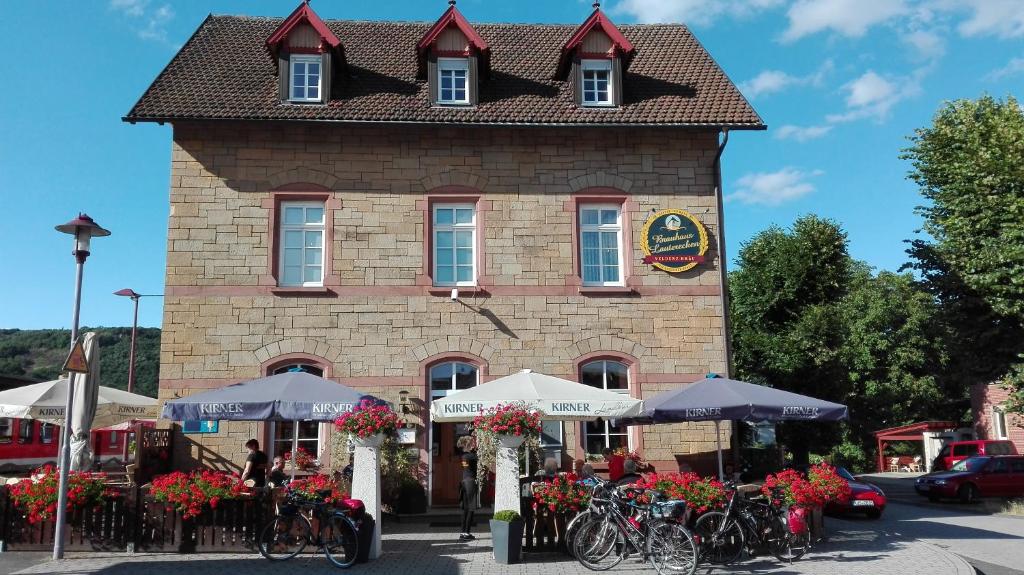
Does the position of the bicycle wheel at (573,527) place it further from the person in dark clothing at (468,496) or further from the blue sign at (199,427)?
the blue sign at (199,427)

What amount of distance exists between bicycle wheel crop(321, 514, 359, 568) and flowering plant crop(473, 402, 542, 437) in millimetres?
2188

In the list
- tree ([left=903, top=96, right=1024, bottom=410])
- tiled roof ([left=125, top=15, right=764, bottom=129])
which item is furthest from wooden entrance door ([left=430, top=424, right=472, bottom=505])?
tree ([left=903, top=96, right=1024, bottom=410])

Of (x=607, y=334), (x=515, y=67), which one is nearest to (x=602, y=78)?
(x=515, y=67)

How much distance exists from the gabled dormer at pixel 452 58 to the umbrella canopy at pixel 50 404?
8709 mm

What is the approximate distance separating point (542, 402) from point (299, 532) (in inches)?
152

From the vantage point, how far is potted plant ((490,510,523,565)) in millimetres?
10102

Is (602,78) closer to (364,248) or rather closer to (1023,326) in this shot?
(364,248)

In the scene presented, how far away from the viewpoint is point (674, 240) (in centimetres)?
1591

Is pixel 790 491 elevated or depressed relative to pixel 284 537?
elevated

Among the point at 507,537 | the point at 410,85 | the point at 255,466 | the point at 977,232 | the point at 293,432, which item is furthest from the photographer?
the point at 977,232

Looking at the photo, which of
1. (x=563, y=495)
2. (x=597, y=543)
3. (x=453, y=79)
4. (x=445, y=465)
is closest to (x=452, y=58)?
(x=453, y=79)

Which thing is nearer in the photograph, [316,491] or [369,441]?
[316,491]

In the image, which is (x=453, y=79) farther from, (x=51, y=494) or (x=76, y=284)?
(x=51, y=494)

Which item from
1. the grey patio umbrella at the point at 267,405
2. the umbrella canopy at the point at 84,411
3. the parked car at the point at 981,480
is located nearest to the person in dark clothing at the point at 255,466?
the grey patio umbrella at the point at 267,405
